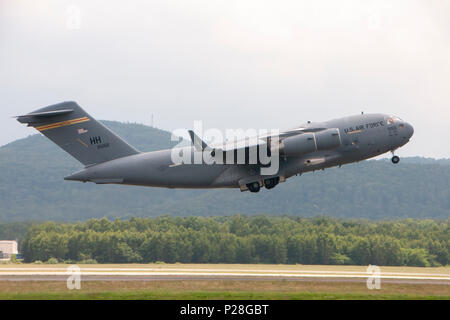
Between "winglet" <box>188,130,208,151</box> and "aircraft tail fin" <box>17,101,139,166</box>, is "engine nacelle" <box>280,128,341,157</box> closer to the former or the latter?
"winglet" <box>188,130,208,151</box>

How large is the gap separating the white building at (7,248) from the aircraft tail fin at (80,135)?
1515 cm

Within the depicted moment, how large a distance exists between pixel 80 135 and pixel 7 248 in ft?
53.0

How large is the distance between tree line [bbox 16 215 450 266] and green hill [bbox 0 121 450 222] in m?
7.62

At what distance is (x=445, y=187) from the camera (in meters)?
92.8

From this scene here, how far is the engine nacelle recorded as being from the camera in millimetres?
28406

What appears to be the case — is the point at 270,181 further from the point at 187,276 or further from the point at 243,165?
the point at 187,276

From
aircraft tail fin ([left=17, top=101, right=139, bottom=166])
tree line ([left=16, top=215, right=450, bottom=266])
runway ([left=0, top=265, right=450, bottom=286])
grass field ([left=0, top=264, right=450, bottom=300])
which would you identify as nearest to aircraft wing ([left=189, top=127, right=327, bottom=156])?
aircraft tail fin ([left=17, top=101, right=139, bottom=166])

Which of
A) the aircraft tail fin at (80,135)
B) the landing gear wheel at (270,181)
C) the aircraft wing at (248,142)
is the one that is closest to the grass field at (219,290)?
the landing gear wheel at (270,181)

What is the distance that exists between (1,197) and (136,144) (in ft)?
177

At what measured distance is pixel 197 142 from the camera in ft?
93.4

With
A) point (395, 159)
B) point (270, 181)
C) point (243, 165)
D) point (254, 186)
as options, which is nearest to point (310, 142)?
point (270, 181)
